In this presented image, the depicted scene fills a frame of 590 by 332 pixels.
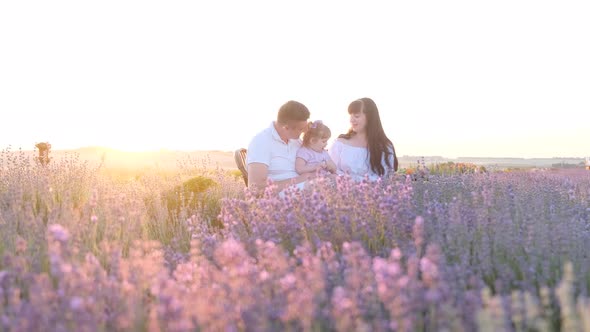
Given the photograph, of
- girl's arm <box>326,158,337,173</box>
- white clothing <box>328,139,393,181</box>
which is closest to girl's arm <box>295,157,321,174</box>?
girl's arm <box>326,158,337,173</box>

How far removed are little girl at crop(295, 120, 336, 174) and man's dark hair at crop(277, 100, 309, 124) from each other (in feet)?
1.59

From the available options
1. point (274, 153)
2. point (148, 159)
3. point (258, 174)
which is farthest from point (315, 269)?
point (148, 159)

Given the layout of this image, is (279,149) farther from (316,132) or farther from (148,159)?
(148,159)

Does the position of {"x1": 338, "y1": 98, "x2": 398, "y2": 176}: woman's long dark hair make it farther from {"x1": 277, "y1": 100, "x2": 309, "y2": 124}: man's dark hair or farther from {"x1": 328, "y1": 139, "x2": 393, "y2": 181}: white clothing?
{"x1": 277, "y1": 100, "x2": 309, "y2": 124}: man's dark hair

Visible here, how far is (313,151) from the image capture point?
6176 millimetres

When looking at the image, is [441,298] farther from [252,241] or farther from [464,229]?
[252,241]

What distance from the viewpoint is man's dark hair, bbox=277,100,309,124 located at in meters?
5.63

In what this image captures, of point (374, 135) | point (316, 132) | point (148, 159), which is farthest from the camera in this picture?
point (148, 159)

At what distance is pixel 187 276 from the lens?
259cm

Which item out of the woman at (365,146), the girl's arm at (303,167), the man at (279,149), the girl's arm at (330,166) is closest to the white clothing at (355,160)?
the woman at (365,146)

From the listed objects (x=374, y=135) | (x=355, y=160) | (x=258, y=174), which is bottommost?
(x=258, y=174)

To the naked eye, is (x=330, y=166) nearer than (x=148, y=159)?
Yes

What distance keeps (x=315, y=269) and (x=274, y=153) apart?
3.67 m

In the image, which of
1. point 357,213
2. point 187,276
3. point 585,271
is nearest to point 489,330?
point 187,276
